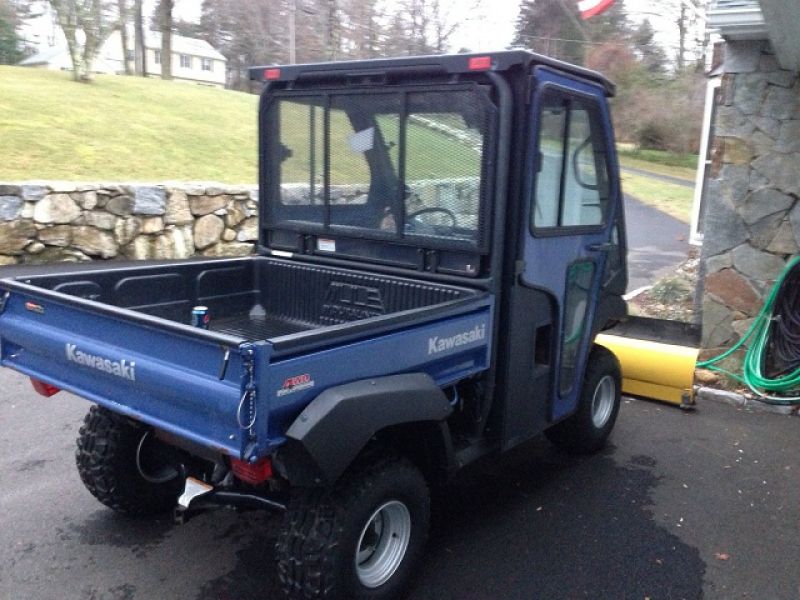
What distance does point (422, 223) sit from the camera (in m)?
3.80

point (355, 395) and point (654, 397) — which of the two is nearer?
point (355, 395)

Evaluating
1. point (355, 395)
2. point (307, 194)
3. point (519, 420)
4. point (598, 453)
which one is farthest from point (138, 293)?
point (598, 453)

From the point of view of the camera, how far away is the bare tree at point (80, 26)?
59.9ft

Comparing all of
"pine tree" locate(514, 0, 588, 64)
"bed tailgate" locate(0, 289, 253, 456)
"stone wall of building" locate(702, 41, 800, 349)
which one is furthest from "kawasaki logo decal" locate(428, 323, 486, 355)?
"pine tree" locate(514, 0, 588, 64)

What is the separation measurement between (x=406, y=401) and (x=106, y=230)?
316 inches

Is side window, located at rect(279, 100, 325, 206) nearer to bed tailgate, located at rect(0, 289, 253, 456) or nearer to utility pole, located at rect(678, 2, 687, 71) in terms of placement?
bed tailgate, located at rect(0, 289, 253, 456)

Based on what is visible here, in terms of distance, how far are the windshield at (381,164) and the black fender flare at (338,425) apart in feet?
3.46

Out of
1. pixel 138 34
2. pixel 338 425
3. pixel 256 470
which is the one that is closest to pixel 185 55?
pixel 138 34

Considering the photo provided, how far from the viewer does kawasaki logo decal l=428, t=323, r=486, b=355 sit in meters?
3.10

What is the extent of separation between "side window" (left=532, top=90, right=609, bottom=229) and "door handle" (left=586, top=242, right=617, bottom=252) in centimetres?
12

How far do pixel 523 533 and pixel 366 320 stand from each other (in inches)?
63.4

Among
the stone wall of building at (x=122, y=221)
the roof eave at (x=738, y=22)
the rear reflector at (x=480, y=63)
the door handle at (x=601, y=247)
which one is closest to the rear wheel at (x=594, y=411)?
the door handle at (x=601, y=247)

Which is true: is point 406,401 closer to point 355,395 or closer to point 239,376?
point 355,395

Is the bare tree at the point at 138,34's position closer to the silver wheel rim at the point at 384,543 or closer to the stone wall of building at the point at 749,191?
the stone wall of building at the point at 749,191
